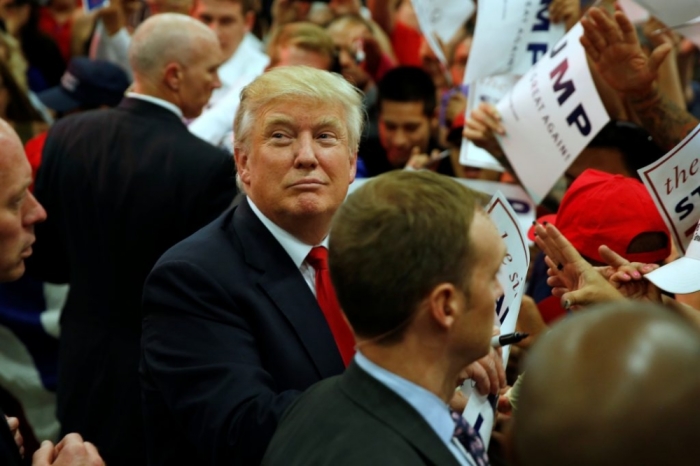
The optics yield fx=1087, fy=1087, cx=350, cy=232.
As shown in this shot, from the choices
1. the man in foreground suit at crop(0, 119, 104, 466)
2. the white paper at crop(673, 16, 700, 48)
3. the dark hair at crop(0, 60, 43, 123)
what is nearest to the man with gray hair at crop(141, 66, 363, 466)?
the man in foreground suit at crop(0, 119, 104, 466)

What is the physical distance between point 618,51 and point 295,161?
1.31 metres

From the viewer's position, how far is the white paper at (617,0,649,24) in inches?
200

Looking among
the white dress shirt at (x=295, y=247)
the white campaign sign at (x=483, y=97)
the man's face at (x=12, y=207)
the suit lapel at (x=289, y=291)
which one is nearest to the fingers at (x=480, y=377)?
the suit lapel at (x=289, y=291)

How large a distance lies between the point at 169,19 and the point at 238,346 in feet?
8.12

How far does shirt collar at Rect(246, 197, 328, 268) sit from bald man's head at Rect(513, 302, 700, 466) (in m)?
1.37

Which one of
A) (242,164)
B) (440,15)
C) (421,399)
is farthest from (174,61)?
(421,399)

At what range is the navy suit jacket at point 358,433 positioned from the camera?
1846 millimetres

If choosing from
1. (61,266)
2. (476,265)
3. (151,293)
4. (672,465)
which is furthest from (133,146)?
(672,465)

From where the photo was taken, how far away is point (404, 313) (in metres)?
1.98

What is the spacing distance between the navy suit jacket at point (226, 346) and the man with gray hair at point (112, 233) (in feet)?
5.00

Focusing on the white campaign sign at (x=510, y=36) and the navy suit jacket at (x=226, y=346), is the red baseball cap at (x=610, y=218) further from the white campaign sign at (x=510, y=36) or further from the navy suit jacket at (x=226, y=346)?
the white campaign sign at (x=510, y=36)

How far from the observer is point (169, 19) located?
4.70 meters

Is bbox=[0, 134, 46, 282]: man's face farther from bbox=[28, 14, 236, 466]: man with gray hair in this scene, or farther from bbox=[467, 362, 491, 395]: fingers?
bbox=[28, 14, 236, 466]: man with gray hair

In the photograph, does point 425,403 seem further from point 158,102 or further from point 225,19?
point 225,19
